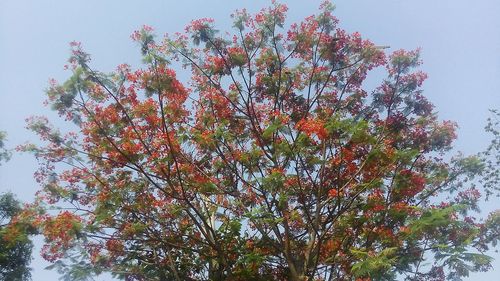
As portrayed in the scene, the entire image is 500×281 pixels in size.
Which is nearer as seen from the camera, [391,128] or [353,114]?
[391,128]

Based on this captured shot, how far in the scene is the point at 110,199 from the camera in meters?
12.7

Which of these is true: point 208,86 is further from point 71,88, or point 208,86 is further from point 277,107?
point 71,88

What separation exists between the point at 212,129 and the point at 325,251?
4567 mm

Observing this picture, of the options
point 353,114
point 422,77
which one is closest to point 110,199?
point 353,114

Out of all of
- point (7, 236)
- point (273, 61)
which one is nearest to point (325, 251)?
point (273, 61)

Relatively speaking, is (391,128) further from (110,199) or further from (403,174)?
(110,199)

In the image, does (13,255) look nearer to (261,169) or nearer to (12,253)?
(12,253)

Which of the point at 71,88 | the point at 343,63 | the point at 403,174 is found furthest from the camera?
the point at 343,63

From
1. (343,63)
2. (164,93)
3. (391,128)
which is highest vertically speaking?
(343,63)

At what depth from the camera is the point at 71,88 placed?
10969 mm

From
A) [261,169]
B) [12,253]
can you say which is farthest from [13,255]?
[261,169]

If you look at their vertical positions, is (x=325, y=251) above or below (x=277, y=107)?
below

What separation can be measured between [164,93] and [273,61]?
333 centimetres

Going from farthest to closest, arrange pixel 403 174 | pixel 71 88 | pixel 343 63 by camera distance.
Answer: pixel 343 63
pixel 403 174
pixel 71 88
